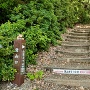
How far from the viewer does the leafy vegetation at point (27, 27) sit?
5.16 metres

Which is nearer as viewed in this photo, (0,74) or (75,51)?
(0,74)

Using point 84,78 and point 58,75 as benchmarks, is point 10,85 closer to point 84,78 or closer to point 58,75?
point 58,75

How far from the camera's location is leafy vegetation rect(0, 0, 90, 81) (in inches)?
203

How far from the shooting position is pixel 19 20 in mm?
6531

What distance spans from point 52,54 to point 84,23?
254 inches

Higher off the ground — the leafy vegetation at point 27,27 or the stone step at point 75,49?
the leafy vegetation at point 27,27

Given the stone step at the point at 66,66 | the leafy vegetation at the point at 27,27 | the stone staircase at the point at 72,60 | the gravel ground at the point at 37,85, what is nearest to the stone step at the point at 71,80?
the stone staircase at the point at 72,60

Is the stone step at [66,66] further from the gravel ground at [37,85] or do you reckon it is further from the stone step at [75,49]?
the stone step at [75,49]

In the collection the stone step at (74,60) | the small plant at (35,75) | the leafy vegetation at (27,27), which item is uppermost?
the leafy vegetation at (27,27)

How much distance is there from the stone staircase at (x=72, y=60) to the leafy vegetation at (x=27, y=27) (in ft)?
1.67

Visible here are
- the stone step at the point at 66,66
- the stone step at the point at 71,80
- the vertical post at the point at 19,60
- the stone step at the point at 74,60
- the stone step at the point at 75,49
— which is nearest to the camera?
the vertical post at the point at 19,60

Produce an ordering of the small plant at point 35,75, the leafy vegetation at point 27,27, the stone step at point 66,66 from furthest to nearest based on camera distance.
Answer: the stone step at point 66,66 → the small plant at point 35,75 → the leafy vegetation at point 27,27

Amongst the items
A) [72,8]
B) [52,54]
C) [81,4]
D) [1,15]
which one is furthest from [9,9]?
[81,4]

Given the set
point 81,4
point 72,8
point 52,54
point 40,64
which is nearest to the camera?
point 40,64
